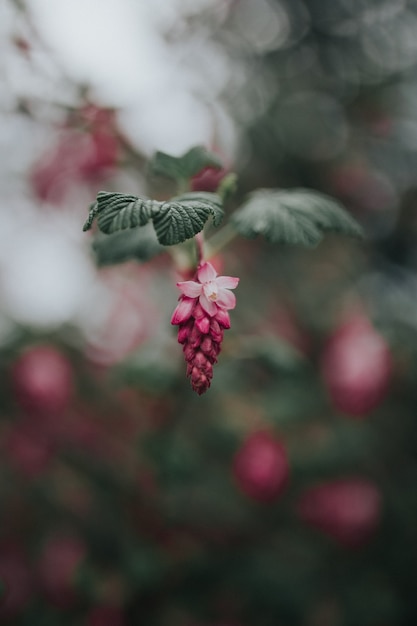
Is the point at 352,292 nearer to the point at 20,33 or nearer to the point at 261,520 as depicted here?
the point at 261,520

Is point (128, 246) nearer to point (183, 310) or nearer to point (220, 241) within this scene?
point (220, 241)

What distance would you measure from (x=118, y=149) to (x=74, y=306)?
0.95m

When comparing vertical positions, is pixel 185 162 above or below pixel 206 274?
above

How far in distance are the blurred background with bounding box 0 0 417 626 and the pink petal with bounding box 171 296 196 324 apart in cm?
49

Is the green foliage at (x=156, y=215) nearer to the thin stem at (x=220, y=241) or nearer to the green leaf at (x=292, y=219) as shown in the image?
the green leaf at (x=292, y=219)

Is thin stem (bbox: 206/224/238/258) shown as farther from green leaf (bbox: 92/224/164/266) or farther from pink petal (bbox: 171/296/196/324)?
pink petal (bbox: 171/296/196/324)

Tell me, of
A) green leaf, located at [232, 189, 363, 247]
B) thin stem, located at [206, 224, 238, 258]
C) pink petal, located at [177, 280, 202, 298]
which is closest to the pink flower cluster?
pink petal, located at [177, 280, 202, 298]

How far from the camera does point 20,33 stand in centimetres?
115

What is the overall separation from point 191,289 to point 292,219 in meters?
0.20

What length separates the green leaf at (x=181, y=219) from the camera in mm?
518

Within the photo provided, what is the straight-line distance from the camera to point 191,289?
23.2 inches

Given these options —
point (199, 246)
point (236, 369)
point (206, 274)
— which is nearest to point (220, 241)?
point (199, 246)

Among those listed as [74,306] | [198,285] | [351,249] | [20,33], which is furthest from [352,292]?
[198,285]

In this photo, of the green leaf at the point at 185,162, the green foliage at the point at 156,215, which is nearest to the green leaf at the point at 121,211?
the green foliage at the point at 156,215
